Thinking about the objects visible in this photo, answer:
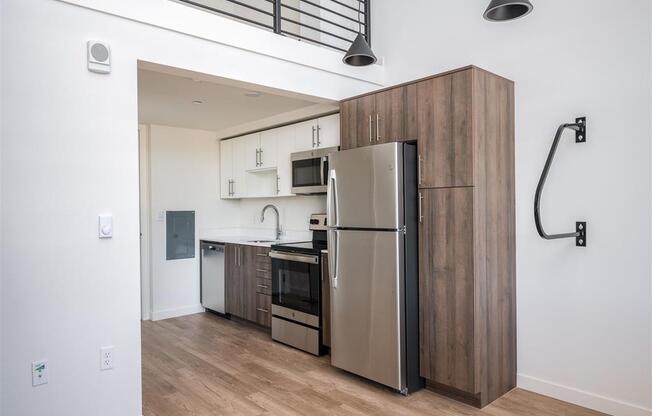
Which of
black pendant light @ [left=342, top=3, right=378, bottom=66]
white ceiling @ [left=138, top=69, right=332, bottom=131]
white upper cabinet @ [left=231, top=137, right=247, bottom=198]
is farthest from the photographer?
white upper cabinet @ [left=231, top=137, right=247, bottom=198]

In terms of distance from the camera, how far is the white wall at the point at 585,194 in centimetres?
254

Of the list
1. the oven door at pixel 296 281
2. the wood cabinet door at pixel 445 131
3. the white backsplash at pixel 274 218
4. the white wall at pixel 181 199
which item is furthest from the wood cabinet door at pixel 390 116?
the white wall at pixel 181 199

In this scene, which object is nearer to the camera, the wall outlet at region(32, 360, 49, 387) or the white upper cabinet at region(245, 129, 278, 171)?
the wall outlet at region(32, 360, 49, 387)

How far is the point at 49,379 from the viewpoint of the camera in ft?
7.30

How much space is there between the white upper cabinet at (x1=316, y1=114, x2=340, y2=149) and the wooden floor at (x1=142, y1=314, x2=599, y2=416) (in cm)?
197

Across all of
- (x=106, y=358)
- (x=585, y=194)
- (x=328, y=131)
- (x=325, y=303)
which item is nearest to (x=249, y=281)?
(x=325, y=303)

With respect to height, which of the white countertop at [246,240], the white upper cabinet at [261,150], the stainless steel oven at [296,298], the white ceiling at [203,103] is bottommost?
the stainless steel oven at [296,298]

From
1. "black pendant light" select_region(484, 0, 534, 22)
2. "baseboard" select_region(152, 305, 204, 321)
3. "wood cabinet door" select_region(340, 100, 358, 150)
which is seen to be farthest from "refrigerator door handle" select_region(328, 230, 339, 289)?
"baseboard" select_region(152, 305, 204, 321)

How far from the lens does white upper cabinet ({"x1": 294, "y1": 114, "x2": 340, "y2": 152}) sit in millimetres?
4152

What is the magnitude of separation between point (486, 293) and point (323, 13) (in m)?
3.36

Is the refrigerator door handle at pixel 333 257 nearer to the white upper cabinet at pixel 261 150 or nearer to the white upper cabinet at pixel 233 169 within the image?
the white upper cabinet at pixel 261 150

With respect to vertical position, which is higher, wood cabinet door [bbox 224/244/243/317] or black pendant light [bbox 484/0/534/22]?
black pendant light [bbox 484/0/534/22]

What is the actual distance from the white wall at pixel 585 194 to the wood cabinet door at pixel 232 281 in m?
2.95

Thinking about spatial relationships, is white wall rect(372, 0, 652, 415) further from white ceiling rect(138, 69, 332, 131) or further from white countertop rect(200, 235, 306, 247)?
white countertop rect(200, 235, 306, 247)
